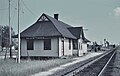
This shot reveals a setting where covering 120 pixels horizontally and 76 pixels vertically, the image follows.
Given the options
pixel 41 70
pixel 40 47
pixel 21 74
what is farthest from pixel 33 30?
pixel 21 74

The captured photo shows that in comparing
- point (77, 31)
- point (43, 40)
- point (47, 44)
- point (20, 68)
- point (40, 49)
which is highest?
point (77, 31)

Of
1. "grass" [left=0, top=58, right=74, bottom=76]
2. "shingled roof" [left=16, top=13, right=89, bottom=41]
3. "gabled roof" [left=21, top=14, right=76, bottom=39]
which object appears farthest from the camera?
"gabled roof" [left=21, top=14, right=76, bottom=39]

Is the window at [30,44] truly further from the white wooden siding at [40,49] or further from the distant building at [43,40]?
the white wooden siding at [40,49]

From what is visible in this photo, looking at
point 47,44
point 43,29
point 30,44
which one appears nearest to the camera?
point 47,44

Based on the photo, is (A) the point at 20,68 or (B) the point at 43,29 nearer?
(A) the point at 20,68

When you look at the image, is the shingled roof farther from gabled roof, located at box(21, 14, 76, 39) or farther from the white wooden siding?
the white wooden siding

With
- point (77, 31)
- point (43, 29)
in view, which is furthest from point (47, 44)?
point (77, 31)

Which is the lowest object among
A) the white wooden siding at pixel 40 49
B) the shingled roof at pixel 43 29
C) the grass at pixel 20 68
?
the grass at pixel 20 68

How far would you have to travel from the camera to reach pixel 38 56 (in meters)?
27.9

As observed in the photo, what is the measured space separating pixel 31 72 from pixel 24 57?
591 inches

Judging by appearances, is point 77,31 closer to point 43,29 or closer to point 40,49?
point 43,29

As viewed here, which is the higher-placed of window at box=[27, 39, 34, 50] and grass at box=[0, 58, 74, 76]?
window at box=[27, 39, 34, 50]

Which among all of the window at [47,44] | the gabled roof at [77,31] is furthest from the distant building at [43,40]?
the gabled roof at [77,31]

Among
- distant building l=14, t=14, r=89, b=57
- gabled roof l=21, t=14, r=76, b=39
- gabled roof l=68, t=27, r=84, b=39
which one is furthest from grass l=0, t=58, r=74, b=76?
gabled roof l=68, t=27, r=84, b=39
